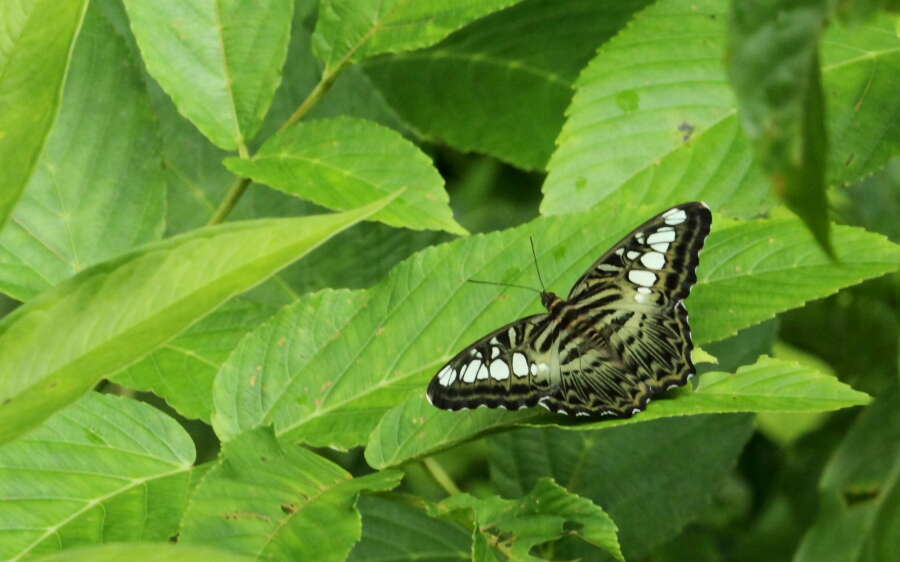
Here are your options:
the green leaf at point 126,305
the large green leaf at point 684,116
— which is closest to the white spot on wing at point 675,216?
the large green leaf at point 684,116

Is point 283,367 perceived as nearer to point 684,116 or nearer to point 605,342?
point 605,342

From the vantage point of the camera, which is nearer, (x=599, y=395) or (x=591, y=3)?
(x=599, y=395)

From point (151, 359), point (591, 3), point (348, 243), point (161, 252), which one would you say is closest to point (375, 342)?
point (151, 359)

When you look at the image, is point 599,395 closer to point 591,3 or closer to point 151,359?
point 151,359

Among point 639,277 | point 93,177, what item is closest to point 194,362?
point 93,177

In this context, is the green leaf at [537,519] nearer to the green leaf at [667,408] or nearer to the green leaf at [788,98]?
the green leaf at [667,408]

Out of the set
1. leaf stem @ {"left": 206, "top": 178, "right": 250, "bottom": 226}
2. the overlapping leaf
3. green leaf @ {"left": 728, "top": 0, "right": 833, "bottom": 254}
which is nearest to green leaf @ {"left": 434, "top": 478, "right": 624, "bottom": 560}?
the overlapping leaf

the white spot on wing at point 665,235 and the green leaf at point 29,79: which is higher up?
the green leaf at point 29,79

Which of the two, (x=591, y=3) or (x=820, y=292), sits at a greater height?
(x=591, y=3)
